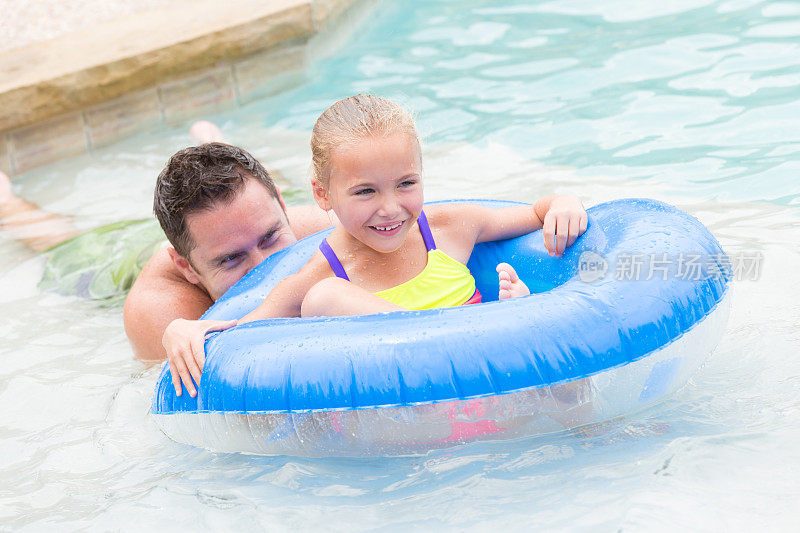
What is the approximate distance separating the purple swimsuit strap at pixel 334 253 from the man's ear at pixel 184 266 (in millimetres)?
810

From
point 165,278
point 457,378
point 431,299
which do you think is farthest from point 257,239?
point 457,378

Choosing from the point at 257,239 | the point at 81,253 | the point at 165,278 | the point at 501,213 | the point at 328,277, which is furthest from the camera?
the point at 81,253

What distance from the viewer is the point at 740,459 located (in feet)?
7.37

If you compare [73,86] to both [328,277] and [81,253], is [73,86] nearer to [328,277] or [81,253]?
[81,253]

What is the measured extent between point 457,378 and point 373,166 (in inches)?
27.3

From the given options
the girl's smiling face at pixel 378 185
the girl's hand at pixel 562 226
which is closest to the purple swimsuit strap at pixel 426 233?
the girl's smiling face at pixel 378 185

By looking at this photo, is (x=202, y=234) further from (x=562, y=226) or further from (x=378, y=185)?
(x=562, y=226)

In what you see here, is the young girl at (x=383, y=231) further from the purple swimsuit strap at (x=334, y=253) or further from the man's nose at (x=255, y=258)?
the man's nose at (x=255, y=258)

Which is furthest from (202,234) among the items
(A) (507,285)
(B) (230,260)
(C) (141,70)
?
(C) (141,70)

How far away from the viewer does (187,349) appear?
2545 mm

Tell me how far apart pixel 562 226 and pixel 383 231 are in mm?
575

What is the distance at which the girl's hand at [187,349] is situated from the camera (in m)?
2.52

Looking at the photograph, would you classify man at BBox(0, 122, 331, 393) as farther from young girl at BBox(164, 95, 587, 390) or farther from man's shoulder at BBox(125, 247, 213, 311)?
young girl at BBox(164, 95, 587, 390)

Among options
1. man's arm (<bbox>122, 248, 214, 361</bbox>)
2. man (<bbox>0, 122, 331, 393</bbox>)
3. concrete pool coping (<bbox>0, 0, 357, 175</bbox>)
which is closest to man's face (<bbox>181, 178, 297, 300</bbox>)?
man (<bbox>0, 122, 331, 393</bbox>)
